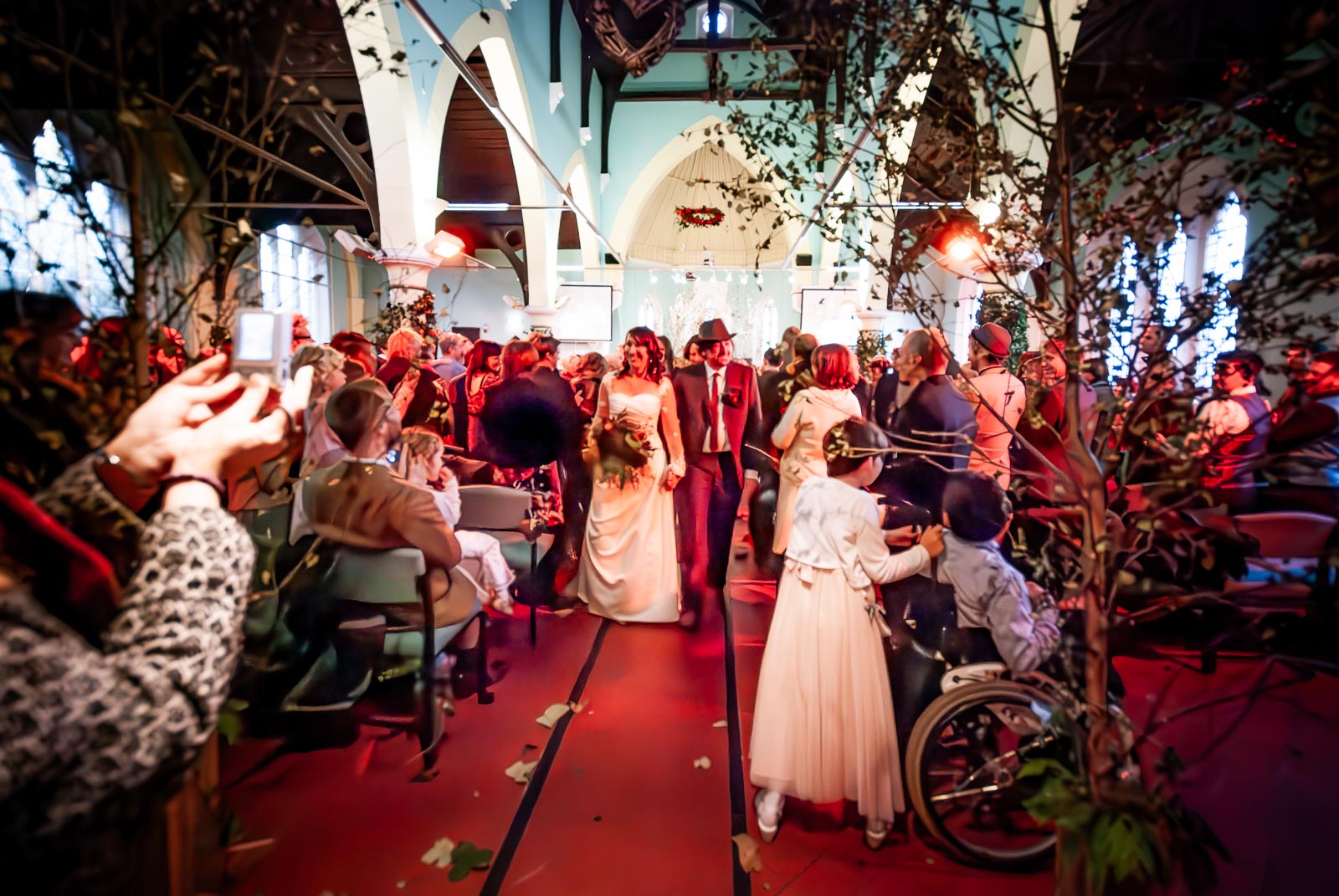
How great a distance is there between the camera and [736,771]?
9.98 ft

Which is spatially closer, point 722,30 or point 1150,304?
point 1150,304

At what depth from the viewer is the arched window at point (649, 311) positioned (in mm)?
23734

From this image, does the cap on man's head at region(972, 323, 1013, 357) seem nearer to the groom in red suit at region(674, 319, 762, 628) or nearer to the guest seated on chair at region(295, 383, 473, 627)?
the groom in red suit at region(674, 319, 762, 628)

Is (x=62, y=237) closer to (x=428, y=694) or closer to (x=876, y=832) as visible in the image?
(x=428, y=694)

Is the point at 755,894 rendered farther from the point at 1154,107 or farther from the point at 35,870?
the point at 1154,107

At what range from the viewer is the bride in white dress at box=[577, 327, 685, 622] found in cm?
476

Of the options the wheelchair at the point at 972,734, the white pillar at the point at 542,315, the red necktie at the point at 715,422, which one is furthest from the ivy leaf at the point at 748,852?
the white pillar at the point at 542,315

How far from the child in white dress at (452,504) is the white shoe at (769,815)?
1.59m

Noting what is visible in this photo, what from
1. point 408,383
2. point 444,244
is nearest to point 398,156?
point 444,244

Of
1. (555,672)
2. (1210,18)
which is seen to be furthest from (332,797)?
(1210,18)

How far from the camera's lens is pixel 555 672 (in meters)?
3.97

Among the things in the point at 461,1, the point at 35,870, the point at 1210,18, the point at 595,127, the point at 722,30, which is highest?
the point at 722,30

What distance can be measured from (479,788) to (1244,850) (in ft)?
8.32

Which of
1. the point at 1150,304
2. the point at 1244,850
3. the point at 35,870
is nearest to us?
the point at 35,870
